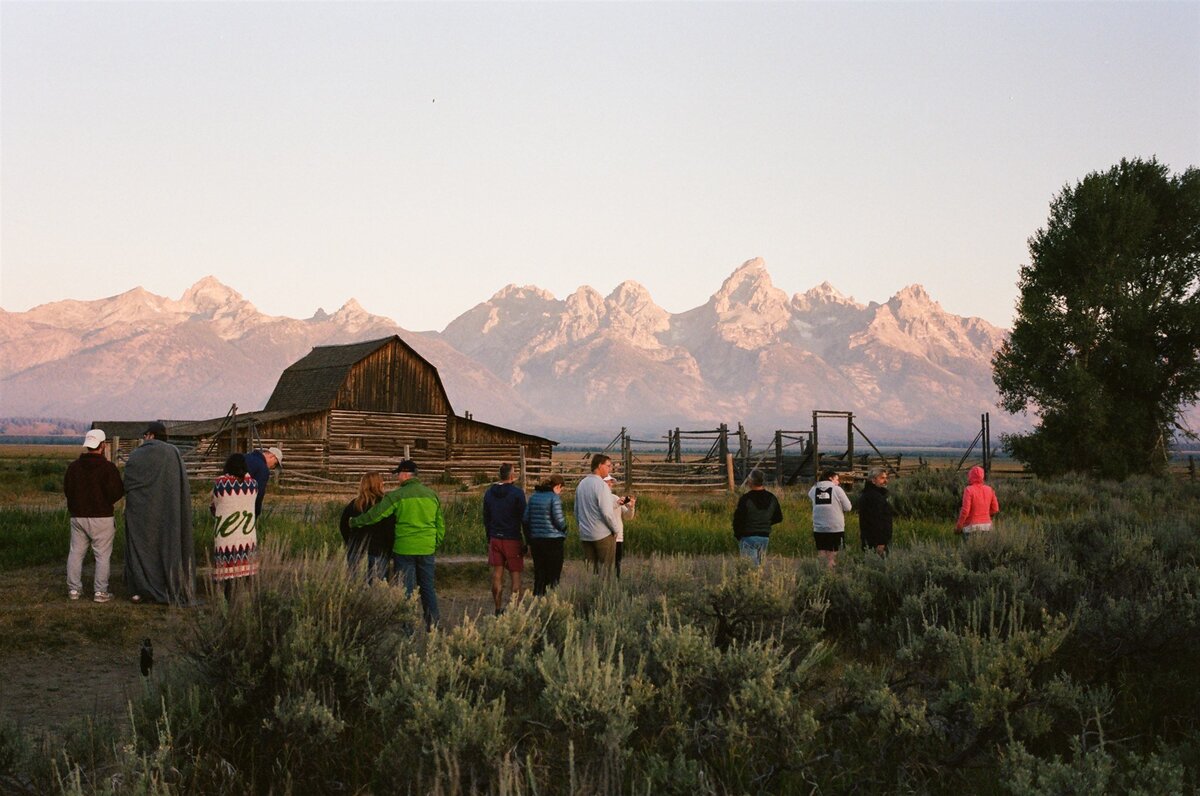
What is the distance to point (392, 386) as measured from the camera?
143ft

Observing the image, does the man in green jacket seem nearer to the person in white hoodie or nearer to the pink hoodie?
the person in white hoodie

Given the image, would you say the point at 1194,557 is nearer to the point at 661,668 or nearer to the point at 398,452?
the point at 661,668

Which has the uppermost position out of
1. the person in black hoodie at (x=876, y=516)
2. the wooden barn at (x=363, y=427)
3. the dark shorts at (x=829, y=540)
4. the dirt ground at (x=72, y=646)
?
the wooden barn at (x=363, y=427)

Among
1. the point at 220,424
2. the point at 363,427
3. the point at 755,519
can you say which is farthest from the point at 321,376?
the point at 755,519

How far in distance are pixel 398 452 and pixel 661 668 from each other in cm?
3754

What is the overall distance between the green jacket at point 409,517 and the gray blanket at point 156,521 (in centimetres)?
224

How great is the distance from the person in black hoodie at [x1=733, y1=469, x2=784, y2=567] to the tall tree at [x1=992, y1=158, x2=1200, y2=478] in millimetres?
25002

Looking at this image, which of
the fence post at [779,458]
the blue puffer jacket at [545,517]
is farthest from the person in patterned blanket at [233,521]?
the fence post at [779,458]

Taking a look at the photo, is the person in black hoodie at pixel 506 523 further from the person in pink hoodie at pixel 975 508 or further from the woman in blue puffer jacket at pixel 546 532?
the person in pink hoodie at pixel 975 508

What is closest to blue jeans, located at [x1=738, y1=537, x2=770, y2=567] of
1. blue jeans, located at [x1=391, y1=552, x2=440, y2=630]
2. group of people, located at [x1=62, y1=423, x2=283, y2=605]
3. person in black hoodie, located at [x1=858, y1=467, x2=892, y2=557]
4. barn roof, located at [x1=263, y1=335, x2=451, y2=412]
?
person in black hoodie, located at [x1=858, y1=467, x2=892, y2=557]

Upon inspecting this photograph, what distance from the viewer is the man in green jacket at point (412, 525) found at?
10.3 meters

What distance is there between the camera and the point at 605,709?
18.5ft

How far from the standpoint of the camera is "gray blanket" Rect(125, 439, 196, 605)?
1108cm

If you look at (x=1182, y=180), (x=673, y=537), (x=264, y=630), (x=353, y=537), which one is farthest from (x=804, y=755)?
(x=1182, y=180)
